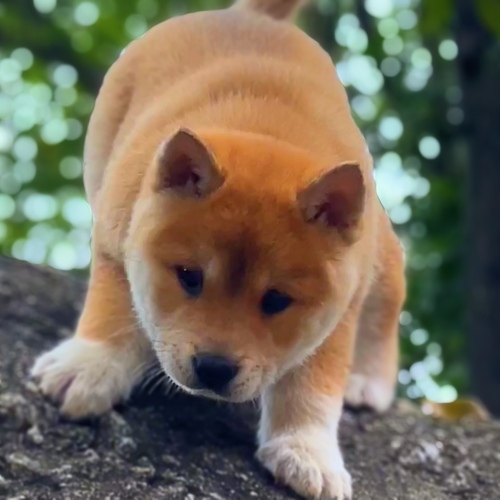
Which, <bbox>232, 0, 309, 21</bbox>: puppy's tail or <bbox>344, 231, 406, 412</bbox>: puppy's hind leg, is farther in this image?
<bbox>232, 0, 309, 21</bbox>: puppy's tail

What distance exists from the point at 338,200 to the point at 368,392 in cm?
105

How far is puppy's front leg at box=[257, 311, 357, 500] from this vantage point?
2.33 meters

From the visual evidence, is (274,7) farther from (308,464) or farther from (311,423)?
(308,464)

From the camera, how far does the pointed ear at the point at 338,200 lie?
84.5 inches

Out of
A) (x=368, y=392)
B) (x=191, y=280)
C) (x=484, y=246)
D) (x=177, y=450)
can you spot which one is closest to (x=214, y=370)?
(x=191, y=280)

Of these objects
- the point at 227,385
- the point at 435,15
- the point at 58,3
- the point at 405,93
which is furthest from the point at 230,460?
the point at 58,3

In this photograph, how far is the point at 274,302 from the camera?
2158 millimetres

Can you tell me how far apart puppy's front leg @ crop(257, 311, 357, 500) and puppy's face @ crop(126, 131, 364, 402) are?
23 cm

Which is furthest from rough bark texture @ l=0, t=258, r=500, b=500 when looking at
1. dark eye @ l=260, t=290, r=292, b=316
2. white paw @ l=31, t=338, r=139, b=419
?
dark eye @ l=260, t=290, r=292, b=316

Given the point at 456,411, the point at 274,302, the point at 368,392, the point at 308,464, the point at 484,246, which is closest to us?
the point at 274,302

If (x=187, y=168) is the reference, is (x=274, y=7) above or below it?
above

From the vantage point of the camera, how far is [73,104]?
6.07 meters

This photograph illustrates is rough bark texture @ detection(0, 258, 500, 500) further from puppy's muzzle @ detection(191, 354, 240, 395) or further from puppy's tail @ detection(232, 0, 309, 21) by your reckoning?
puppy's tail @ detection(232, 0, 309, 21)

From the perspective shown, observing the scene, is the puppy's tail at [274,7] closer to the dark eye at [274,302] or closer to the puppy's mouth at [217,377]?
the dark eye at [274,302]
